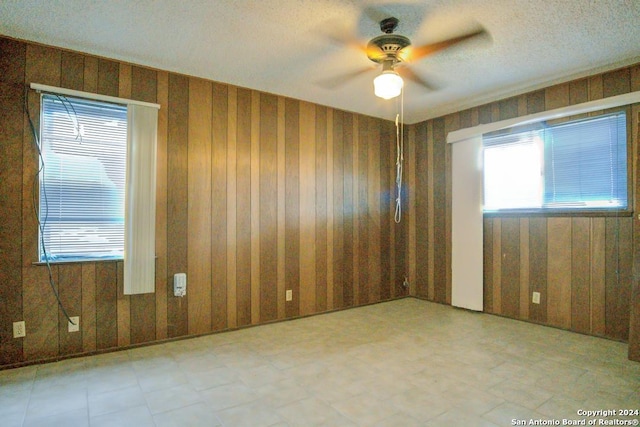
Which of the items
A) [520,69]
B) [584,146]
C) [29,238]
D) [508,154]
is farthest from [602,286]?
[29,238]

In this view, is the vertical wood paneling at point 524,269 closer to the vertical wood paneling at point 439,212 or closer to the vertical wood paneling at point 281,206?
the vertical wood paneling at point 439,212

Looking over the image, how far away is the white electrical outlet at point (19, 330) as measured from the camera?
258cm

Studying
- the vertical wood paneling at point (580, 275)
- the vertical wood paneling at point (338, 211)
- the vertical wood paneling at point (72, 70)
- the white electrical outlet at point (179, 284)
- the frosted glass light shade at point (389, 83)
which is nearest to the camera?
the frosted glass light shade at point (389, 83)

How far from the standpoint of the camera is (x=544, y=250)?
3604 mm

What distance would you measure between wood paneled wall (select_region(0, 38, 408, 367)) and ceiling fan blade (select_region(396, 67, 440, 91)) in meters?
1.17

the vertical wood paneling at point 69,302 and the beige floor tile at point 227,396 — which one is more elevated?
the vertical wood paneling at point 69,302

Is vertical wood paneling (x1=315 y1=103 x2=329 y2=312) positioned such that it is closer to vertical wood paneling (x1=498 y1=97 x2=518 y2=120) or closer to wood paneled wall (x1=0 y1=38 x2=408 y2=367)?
wood paneled wall (x1=0 y1=38 x2=408 y2=367)

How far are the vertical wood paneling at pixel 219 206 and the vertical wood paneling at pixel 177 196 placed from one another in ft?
0.86

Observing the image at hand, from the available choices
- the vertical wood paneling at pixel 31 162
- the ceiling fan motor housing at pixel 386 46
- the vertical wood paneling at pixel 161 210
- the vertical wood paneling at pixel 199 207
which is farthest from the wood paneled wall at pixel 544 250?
the vertical wood paneling at pixel 31 162

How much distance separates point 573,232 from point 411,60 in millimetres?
2348

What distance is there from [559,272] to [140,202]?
414cm

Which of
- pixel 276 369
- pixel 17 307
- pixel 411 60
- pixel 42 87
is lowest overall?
pixel 276 369

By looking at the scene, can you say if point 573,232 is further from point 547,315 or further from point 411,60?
point 411,60

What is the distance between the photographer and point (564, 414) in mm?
1963
